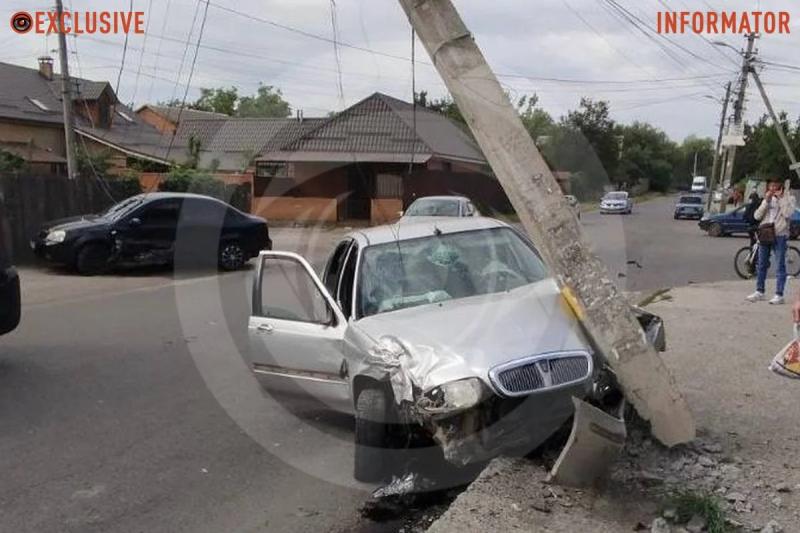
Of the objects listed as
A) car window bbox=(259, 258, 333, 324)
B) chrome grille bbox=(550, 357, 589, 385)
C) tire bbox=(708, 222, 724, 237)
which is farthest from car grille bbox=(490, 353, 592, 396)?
Answer: tire bbox=(708, 222, 724, 237)

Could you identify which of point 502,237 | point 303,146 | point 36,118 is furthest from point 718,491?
point 36,118

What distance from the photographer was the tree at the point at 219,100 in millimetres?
88438

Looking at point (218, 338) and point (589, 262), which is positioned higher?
point (589, 262)

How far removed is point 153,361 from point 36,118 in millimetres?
33986

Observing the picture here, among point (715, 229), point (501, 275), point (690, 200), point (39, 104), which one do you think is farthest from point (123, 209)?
point (690, 200)

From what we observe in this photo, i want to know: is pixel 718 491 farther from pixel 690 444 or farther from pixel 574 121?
pixel 574 121

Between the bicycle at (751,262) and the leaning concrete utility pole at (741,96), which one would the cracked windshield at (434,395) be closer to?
the bicycle at (751,262)

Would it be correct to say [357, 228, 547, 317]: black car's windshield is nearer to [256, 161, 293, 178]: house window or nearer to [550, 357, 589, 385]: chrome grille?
[550, 357, 589, 385]: chrome grille

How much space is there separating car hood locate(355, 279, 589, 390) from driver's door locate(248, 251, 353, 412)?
518 millimetres

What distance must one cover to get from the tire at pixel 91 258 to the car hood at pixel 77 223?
0.46 metres

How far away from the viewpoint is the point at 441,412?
176 inches

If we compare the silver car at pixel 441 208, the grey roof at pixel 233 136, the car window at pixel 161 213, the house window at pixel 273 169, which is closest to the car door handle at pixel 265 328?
the car window at pixel 161 213

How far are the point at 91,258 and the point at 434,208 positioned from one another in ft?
28.5

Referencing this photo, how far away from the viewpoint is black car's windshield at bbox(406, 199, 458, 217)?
21062 mm
